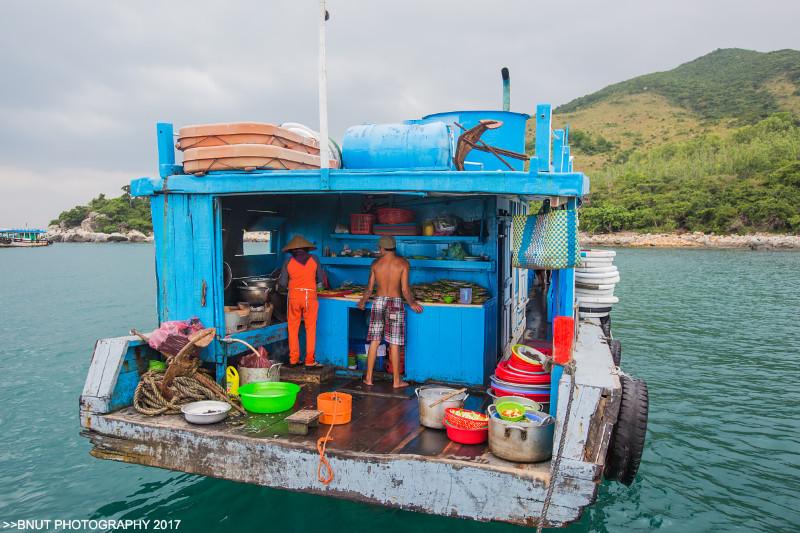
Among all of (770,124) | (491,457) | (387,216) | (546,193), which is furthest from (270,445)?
(770,124)

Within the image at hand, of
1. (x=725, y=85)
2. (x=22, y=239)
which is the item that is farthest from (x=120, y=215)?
(x=725, y=85)

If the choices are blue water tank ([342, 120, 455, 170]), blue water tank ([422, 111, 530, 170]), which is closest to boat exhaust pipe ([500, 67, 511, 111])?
blue water tank ([422, 111, 530, 170])

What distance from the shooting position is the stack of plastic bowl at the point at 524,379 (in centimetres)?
538

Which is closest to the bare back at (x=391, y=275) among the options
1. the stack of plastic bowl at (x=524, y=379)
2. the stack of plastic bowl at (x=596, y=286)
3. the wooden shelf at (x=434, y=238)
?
the wooden shelf at (x=434, y=238)

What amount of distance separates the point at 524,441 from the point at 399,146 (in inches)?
130

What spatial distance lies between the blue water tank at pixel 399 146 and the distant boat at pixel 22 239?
119 metres

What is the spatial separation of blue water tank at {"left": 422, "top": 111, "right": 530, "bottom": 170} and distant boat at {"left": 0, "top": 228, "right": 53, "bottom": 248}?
118m

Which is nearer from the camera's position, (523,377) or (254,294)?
(523,377)

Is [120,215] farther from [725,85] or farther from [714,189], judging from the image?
[725,85]

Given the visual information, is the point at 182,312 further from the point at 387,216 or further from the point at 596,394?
the point at 596,394

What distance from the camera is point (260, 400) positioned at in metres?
5.69

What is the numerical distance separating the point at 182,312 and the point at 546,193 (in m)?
4.44

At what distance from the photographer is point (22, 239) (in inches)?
4124

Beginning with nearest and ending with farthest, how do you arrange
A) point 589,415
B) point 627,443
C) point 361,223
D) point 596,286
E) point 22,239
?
point 589,415
point 627,443
point 361,223
point 596,286
point 22,239
